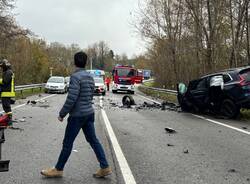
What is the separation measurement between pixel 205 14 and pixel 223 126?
1681cm

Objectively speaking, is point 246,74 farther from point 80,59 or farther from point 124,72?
point 124,72

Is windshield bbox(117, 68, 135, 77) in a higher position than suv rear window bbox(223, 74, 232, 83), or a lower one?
higher

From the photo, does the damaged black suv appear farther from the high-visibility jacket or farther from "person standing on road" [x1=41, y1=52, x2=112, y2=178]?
"person standing on road" [x1=41, y1=52, x2=112, y2=178]

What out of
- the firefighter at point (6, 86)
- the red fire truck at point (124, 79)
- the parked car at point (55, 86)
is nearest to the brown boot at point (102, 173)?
the firefighter at point (6, 86)

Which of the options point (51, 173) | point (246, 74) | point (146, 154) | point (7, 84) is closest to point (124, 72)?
point (246, 74)

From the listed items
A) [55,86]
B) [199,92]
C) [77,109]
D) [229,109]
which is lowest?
[229,109]

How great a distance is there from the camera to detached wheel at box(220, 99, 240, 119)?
43.7ft

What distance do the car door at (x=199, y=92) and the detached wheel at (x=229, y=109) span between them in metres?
0.98

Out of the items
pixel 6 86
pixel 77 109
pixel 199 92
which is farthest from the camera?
pixel 199 92

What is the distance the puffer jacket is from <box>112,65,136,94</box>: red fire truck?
33.1 m

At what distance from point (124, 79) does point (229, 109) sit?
25.7m

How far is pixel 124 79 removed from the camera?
38906mm

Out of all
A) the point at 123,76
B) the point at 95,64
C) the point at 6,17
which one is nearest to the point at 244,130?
the point at 6,17

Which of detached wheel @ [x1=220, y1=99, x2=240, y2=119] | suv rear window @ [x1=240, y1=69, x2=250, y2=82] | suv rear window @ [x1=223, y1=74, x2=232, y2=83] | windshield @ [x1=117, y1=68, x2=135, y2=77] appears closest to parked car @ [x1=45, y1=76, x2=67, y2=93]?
windshield @ [x1=117, y1=68, x2=135, y2=77]
